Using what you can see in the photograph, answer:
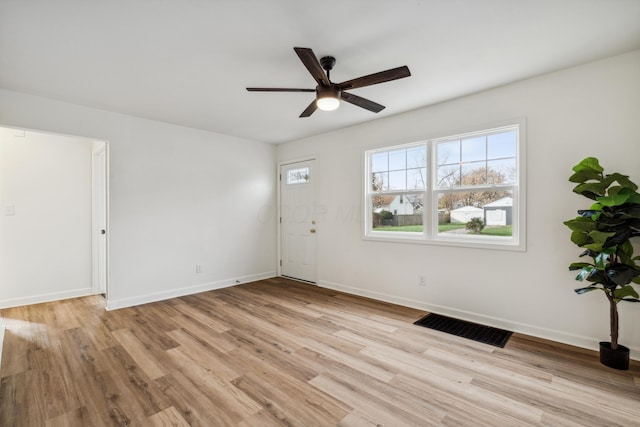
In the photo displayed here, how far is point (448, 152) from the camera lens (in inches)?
140

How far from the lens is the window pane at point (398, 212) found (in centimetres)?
383

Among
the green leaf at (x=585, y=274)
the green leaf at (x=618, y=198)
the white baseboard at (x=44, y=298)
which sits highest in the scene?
the green leaf at (x=618, y=198)

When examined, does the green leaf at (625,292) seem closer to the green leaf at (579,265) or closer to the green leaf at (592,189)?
the green leaf at (579,265)

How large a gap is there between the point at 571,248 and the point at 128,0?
156 inches

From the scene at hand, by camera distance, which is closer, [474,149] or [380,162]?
[474,149]

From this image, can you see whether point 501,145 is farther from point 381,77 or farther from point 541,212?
point 381,77

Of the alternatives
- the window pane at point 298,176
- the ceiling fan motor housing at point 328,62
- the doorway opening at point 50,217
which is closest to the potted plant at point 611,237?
the ceiling fan motor housing at point 328,62

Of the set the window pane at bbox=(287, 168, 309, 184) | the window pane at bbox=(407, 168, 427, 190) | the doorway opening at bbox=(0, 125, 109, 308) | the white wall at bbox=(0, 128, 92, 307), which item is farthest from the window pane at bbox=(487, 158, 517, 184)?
the white wall at bbox=(0, 128, 92, 307)

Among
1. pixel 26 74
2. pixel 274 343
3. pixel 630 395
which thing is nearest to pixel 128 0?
pixel 26 74

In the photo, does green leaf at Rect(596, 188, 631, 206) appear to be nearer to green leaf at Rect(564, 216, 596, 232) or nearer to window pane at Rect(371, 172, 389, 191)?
green leaf at Rect(564, 216, 596, 232)

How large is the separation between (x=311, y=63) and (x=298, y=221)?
11.5ft

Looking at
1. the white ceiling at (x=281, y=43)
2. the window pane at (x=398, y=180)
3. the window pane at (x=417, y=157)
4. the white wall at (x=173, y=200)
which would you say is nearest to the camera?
the white ceiling at (x=281, y=43)

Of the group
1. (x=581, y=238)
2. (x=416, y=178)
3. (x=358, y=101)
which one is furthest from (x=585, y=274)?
(x=358, y=101)

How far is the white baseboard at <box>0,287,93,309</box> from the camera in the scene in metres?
3.80
